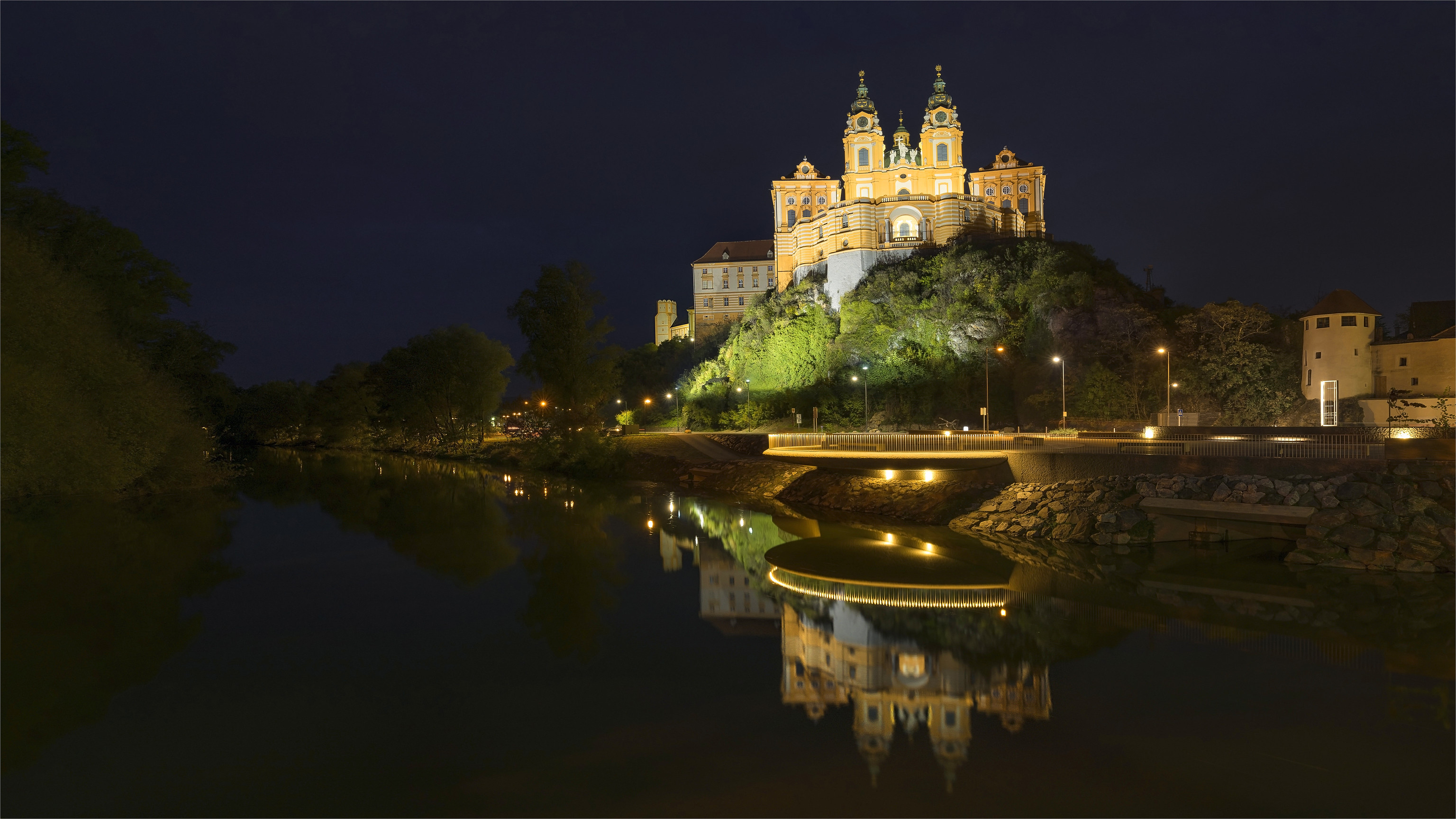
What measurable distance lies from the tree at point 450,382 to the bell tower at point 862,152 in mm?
40848

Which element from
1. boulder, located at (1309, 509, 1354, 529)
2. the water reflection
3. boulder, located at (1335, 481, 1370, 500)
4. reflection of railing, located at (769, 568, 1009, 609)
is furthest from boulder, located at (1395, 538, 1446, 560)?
the water reflection

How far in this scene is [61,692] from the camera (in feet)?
35.7

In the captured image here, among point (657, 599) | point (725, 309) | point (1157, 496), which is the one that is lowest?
point (657, 599)

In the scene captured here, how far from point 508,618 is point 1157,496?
60.3ft

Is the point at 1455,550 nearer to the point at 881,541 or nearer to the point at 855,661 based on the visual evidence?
the point at 881,541

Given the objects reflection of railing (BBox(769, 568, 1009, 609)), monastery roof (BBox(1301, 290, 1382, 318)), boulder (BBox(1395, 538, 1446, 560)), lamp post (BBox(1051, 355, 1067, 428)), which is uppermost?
monastery roof (BBox(1301, 290, 1382, 318))

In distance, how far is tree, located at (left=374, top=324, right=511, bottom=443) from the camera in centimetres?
6581

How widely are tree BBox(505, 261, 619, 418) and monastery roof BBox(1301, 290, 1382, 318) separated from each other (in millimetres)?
40175

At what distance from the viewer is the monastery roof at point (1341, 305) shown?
128 ft

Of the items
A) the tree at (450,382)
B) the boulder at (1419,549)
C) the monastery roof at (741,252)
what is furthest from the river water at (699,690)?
the monastery roof at (741,252)

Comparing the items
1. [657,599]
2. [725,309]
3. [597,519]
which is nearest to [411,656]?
[657,599]

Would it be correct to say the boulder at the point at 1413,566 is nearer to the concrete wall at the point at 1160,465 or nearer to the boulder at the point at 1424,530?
the boulder at the point at 1424,530

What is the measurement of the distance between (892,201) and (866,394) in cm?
2911

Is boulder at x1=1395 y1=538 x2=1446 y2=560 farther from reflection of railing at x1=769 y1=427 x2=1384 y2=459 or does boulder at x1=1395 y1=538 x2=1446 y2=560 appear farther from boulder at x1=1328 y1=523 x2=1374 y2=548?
reflection of railing at x1=769 y1=427 x2=1384 y2=459
